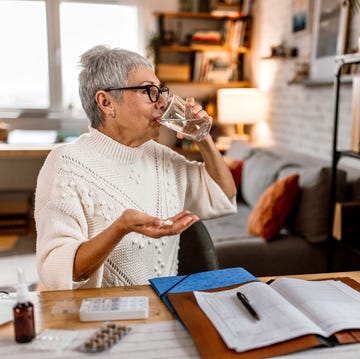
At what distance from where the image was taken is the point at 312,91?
362 centimetres

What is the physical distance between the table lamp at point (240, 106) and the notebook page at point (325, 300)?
341cm

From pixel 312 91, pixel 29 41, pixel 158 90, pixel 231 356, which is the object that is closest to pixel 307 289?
pixel 231 356

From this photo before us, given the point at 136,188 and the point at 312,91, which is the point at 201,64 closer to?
the point at 312,91

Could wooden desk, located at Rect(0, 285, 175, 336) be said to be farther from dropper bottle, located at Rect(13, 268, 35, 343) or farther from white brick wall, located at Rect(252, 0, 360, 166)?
white brick wall, located at Rect(252, 0, 360, 166)

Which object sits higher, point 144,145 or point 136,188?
point 144,145

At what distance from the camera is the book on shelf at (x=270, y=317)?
0.87 meters

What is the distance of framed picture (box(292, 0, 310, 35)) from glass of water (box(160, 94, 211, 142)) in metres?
2.56

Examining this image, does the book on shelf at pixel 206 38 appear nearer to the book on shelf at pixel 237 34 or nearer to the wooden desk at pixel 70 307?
the book on shelf at pixel 237 34

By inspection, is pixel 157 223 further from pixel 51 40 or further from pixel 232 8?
pixel 51 40

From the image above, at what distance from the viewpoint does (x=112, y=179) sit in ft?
4.62

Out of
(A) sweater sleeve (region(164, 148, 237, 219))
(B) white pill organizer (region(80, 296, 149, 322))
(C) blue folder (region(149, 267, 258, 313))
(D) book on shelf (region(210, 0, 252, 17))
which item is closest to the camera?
(B) white pill organizer (region(80, 296, 149, 322))

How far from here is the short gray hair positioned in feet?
4.61

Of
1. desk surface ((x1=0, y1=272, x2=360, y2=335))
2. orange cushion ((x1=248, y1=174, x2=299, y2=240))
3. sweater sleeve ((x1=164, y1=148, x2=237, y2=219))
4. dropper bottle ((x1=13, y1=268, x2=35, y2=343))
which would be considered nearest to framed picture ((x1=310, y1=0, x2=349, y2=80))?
orange cushion ((x1=248, y1=174, x2=299, y2=240))

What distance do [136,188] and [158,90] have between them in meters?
0.30
